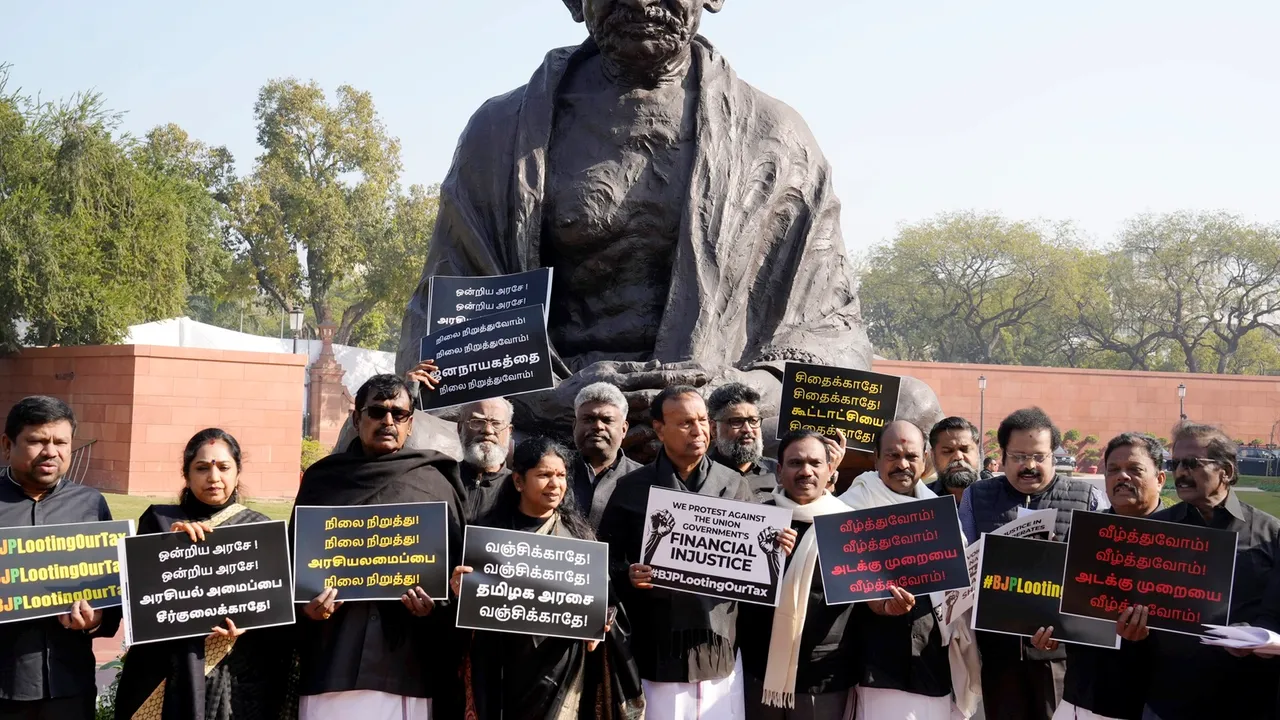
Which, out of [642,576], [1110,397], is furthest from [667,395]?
[1110,397]

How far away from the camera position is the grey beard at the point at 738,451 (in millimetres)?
4777

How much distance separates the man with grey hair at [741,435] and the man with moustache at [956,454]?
1.88 feet

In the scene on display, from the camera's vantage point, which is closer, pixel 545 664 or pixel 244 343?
pixel 545 664

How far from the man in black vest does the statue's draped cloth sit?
1.81m

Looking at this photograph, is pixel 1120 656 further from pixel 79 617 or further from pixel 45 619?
pixel 45 619

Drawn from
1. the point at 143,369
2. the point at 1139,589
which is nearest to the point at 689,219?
the point at 1139,589

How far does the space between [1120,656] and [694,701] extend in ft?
Result: 3.76

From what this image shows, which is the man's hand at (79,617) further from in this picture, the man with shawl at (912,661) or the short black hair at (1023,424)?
the short black hair at (1023,424)

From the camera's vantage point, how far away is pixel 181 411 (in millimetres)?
19094

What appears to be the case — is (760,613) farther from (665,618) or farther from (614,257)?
(614,257)

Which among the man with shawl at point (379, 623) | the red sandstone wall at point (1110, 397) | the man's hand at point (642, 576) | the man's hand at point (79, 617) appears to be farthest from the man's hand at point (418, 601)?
the red sandstone wall at point (1110, 397)

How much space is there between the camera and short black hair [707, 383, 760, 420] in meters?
4.87

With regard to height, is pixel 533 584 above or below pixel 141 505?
above

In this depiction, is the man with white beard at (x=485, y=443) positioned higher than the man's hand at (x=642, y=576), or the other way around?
the man with white beard at (x=485, y=443)
